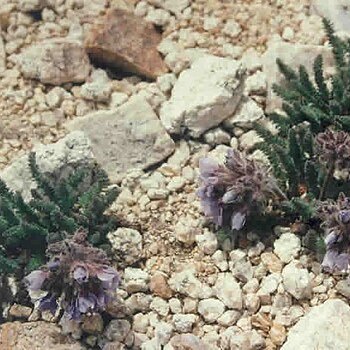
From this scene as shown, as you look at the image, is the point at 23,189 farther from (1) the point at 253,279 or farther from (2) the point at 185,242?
(1) the point at 253,279

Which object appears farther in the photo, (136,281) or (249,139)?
(249,139)

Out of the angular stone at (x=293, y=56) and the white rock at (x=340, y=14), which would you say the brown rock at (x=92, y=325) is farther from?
the white rock at (x=340, y=14)

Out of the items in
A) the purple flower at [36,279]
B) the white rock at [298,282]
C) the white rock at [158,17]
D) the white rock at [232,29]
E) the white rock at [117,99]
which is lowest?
the white rock at [298,282]

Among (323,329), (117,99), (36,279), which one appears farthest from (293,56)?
(36,279)

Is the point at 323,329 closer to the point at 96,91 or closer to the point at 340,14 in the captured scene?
the point at 96,91

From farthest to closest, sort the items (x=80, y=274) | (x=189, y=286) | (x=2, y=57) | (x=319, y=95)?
(x=2, y=57), (x=319, y=95), (x=189, y=286), (x=80, y=274)

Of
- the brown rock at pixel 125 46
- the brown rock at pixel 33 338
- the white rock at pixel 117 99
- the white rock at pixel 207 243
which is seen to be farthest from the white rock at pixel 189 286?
the brown rock at pixel 125 46

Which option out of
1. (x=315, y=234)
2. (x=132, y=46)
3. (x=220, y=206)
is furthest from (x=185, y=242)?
(x=132, y=46)
